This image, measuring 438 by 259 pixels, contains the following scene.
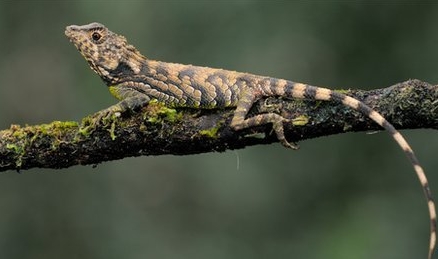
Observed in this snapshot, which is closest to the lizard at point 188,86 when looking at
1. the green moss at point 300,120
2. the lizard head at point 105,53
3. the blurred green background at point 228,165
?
the lizard head at point 105,53

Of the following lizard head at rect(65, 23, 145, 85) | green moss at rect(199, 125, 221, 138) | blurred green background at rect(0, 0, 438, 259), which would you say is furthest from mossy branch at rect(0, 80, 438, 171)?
blurred green background at rect(0, 0, 438, 259)

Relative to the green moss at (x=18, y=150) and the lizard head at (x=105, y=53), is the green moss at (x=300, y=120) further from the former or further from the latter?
the green moss at (x=18, y=150)

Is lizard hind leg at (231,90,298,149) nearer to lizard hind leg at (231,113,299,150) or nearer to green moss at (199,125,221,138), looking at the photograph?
lizard hind leg at (231,113,299,150)

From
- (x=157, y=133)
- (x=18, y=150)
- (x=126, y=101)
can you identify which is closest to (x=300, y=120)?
(x=157, y=133)

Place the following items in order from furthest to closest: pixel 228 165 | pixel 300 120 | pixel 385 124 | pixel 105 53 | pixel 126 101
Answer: pixel 228 165 → pixel 105 53 → pixel 126 101 → pixel 300 120 → pixel 385 124

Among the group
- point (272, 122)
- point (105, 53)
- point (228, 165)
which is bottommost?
point (272, 122)

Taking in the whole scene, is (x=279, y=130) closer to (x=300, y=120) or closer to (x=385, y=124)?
Answer: (x=300, y=120)
